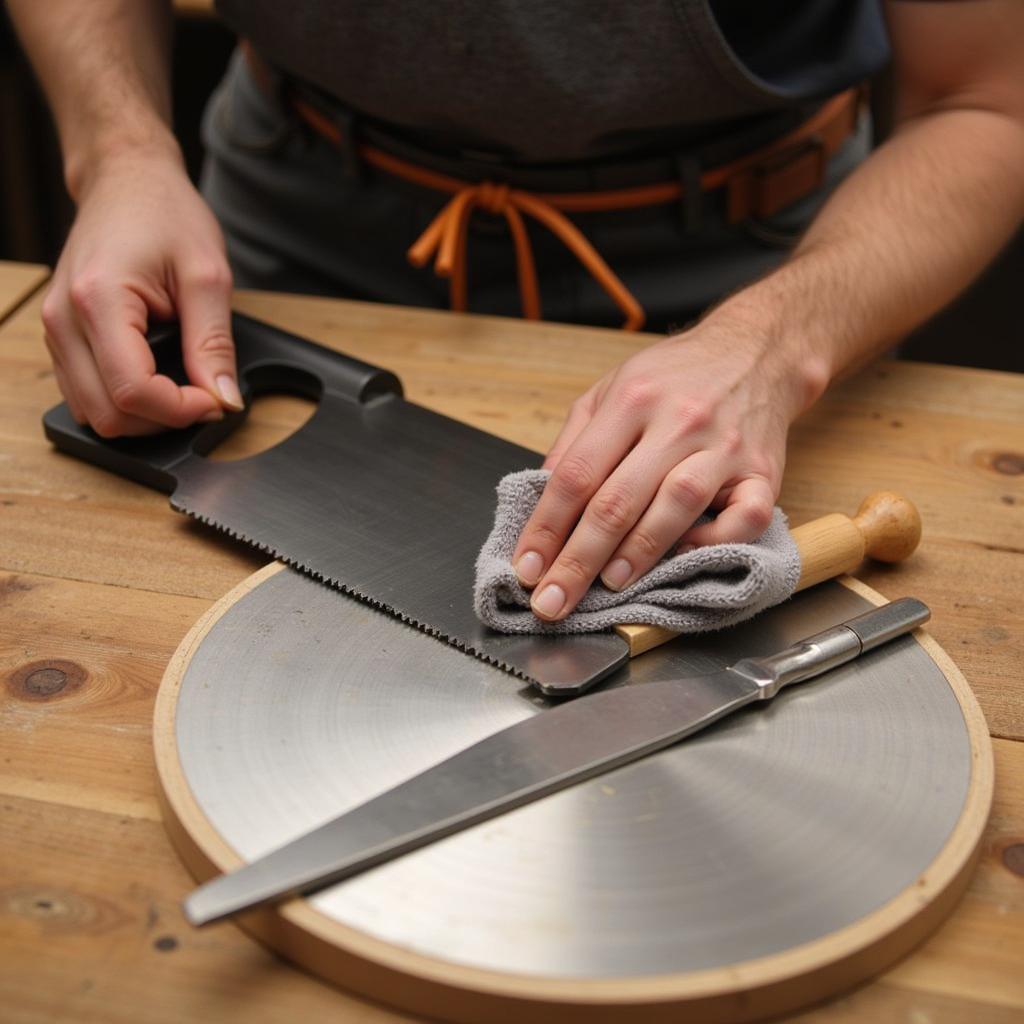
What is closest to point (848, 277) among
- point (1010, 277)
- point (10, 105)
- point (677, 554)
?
point (677, 554)

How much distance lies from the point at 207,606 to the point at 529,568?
226 mm

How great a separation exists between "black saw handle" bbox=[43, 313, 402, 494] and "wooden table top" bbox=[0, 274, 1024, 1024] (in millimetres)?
17

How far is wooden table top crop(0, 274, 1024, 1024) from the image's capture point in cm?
58

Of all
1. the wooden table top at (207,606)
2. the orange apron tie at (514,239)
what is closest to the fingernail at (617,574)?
the wooden table top at (207,606)

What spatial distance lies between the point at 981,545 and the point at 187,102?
1.87 metres

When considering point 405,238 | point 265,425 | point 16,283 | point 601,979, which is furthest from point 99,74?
point 601,979

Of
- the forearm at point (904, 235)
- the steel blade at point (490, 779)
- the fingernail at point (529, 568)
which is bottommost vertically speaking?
the steel blade at point (490, 779)

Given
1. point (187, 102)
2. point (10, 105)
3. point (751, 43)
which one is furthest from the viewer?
point (10, 105)

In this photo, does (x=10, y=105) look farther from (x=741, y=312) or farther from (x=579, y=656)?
(x=579, y=656)

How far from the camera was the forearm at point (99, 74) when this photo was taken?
3.73 feet

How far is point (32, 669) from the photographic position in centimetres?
77

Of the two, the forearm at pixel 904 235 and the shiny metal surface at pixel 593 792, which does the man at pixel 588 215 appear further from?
the shiny metal surface at pixel 593 792

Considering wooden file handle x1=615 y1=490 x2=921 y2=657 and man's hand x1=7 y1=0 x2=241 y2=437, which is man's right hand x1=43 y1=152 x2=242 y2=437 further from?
wooden file handle x1=615 y1=490 x2=921 y2=657

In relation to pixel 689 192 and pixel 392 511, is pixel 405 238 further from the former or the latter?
pixel 392 511
